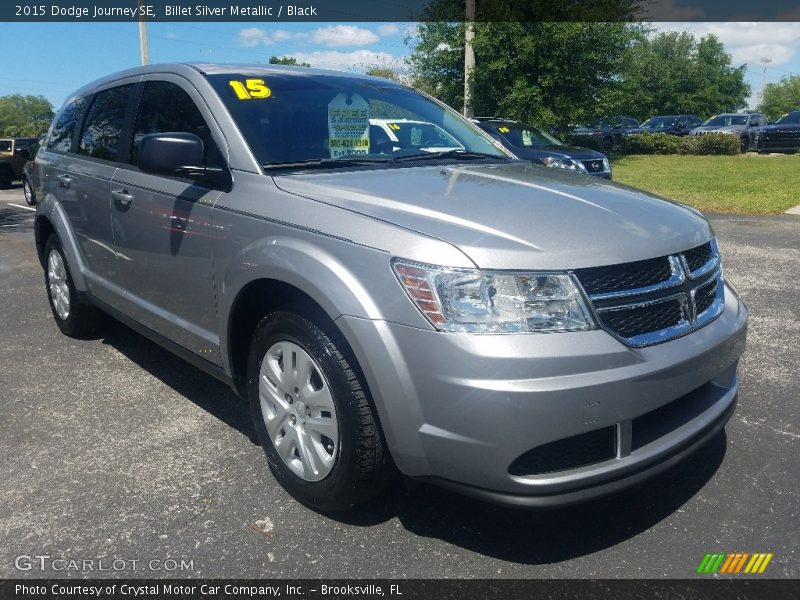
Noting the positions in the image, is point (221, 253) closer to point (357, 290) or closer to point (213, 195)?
point (213, 195)

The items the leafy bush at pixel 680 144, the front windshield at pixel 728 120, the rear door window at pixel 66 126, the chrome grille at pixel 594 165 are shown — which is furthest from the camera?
the front windshield at pixel 728 120

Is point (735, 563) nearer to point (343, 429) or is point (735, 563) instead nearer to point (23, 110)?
point (343, 429)

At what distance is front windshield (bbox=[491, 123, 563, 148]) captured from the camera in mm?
13562

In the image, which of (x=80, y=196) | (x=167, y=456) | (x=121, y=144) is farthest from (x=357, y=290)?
(x=80, y=196)

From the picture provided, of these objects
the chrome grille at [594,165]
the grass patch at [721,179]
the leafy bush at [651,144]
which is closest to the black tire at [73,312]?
the chrome grille at [594,165]

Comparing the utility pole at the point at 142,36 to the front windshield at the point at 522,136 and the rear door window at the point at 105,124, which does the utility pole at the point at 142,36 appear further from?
the rear door window at the point at 105,124

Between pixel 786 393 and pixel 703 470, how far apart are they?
1228 mm

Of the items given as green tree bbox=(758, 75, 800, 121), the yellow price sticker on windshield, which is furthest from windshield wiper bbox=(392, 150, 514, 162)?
green tree bbox=(758, 75, 800, 121)

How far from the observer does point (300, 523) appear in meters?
2.84

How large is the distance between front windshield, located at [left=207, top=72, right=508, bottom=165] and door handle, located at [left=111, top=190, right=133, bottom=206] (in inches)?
32.8

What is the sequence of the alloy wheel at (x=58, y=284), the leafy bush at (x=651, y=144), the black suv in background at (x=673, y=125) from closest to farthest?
the alloy wheel at (x=58, y=284)
the leafy bush at (x=651, y=144)
the black suv in background at (x=673, y=125)

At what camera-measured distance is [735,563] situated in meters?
2.55

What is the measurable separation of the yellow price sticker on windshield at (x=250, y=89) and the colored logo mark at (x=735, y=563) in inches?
110

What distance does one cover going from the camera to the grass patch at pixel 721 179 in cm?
1312
